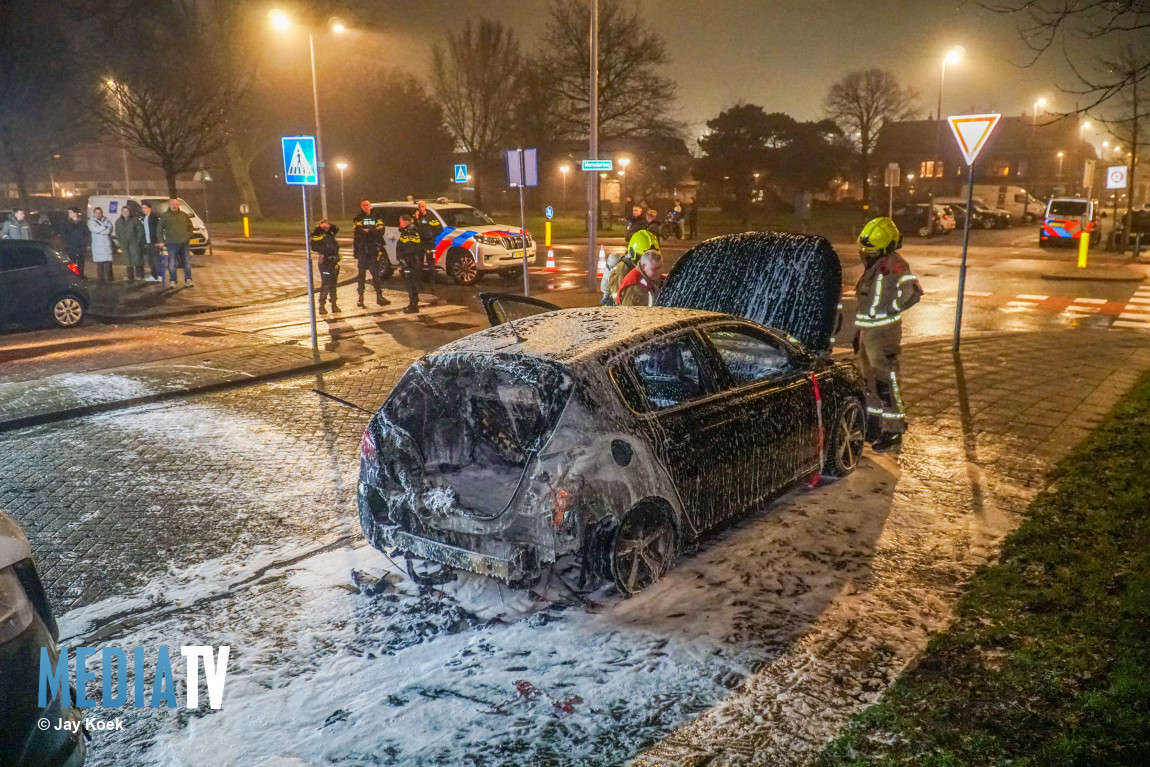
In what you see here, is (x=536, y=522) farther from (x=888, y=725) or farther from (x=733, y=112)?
(x=733, y=112)

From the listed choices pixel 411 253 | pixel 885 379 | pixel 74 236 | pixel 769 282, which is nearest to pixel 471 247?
pixel 411 253

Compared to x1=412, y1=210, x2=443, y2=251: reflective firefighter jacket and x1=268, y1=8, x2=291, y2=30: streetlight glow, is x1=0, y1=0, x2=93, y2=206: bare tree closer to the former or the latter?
x1=268, y1=8, x2=291, y2=30: streetlight glow

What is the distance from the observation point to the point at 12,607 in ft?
8.70

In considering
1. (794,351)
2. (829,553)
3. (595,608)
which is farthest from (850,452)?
(595,608)

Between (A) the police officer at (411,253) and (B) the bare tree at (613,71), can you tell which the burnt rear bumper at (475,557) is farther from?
(B) the bare tree at (613,71)

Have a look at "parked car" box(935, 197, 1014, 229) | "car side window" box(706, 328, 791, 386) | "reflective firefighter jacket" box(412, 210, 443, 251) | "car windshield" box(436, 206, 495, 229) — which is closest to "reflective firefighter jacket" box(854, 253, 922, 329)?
"car side window" box(706, 328, 791, 386)

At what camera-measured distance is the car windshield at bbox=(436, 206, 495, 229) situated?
72.2 ft

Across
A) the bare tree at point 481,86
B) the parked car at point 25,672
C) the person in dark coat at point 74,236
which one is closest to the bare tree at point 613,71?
the bare tree at point 481,86

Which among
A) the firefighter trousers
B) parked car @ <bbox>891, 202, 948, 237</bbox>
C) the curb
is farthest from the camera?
parked car @ <bbox>891, 202, 948, 237</bbox>

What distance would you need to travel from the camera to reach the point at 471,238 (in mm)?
21359

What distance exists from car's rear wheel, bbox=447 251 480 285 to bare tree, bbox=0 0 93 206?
1638cm

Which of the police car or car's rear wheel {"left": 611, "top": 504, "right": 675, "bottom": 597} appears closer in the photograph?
car's rear wheel {"left": 611, "top": 504, "right": 675, "bottom": 597}

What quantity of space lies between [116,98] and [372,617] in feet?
115

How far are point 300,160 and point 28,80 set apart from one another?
21.6 m
